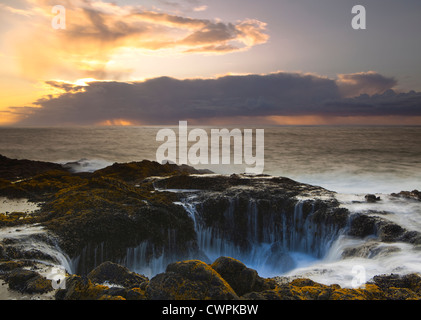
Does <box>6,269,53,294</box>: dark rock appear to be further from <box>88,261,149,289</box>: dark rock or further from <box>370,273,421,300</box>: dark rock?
<box>370,273,421,300</box>: dark rock

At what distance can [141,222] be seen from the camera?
10945 mm

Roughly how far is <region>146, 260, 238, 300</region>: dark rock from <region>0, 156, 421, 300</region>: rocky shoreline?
2 cm

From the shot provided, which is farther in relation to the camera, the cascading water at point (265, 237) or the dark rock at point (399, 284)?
the cascading water at point (265, 237)

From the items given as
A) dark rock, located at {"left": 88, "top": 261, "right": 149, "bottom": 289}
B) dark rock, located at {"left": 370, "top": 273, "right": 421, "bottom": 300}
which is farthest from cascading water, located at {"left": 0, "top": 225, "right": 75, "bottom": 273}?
dark rock, located at {"left": 370, "top": 273, "right": 421, "bottom": 300}

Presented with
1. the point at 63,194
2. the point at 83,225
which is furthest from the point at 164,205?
the point at 63,194

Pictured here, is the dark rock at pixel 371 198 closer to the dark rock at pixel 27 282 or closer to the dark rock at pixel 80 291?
the dark rock at pixel 80 291

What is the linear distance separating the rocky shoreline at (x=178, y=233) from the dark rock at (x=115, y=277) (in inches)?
0.8

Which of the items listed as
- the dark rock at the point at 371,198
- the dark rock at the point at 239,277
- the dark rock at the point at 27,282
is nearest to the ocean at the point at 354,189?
the dark rock at the point at 371,198

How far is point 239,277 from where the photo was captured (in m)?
5.42

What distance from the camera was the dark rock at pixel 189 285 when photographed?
15.2ft

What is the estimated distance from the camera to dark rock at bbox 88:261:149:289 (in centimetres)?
589

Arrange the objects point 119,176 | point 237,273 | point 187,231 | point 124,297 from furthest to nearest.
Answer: point 119,176, point 187,231, point 237,273, point 124,297

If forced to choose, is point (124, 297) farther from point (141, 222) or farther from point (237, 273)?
point (141, 222)
